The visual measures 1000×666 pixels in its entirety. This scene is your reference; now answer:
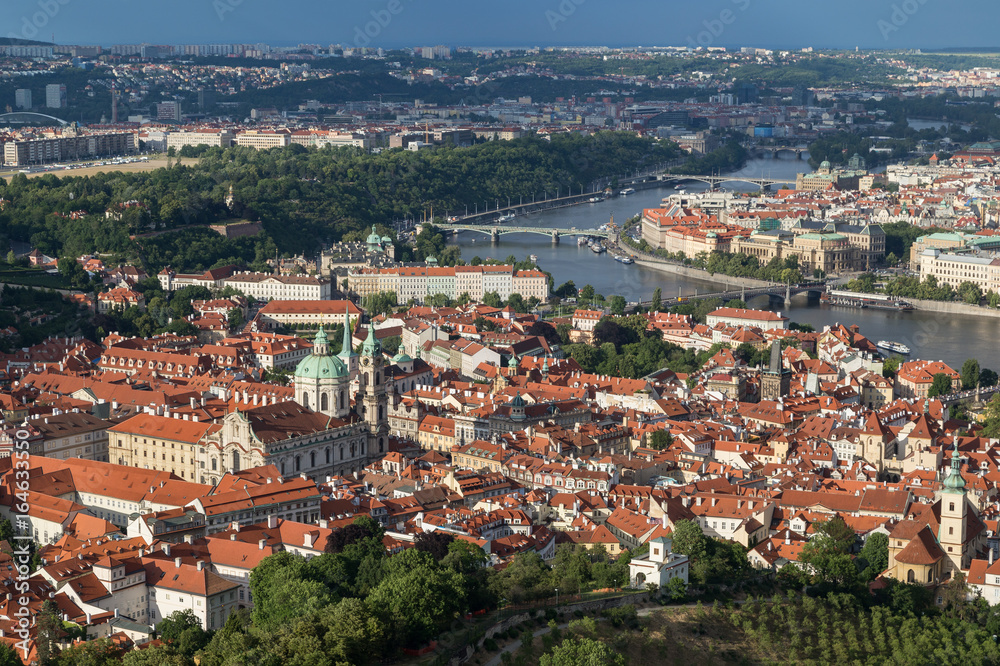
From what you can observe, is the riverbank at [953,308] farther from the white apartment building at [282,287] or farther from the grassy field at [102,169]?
the grassy field at [102,169]

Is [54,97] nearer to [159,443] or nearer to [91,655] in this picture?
[159,443]

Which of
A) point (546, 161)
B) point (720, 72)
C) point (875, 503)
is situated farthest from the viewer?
point (720, 72)

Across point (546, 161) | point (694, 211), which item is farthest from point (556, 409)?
point (546, 161)

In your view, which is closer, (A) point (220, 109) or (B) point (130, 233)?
(B) point (130, 233)

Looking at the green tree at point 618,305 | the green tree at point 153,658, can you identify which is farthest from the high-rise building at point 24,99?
the green tree at point 153,658

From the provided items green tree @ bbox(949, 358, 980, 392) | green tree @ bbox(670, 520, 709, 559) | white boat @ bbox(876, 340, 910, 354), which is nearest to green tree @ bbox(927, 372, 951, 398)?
green tree @ bbox(949, 358, 980, 392)

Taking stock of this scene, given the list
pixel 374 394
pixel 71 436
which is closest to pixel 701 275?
pixel 374 394

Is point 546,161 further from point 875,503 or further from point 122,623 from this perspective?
point 122,623
